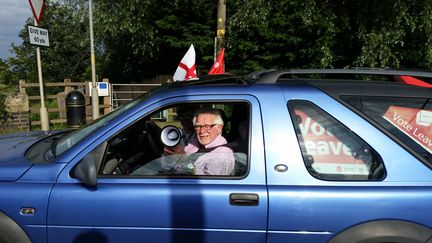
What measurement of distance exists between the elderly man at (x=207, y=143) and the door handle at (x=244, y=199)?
1.12 ft

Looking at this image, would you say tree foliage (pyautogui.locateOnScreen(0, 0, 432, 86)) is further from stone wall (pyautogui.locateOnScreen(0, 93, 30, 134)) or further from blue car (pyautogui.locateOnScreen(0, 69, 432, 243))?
blue car (pyautogui.locateOnScreen(0, 69, 432, 243))

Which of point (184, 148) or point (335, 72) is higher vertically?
point (335, 72)

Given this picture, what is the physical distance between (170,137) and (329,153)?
3.75 ft

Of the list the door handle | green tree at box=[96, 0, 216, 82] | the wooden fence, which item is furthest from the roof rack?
green tree at box=[96, 0, 216, 82]

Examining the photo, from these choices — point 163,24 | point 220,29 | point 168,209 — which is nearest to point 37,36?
point 220,29

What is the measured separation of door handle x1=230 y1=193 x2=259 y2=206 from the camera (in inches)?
102

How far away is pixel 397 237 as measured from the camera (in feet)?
8.21

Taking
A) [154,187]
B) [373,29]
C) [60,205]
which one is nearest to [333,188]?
[154,187]

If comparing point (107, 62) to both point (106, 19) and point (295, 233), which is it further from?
point (295, 233)

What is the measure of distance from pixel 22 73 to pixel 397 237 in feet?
147

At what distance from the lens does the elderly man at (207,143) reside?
2.90 m

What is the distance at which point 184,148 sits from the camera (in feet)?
10.3

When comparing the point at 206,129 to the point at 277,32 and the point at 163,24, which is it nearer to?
the point at 277,32

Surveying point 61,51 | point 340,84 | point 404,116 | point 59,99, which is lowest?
point 59,99
